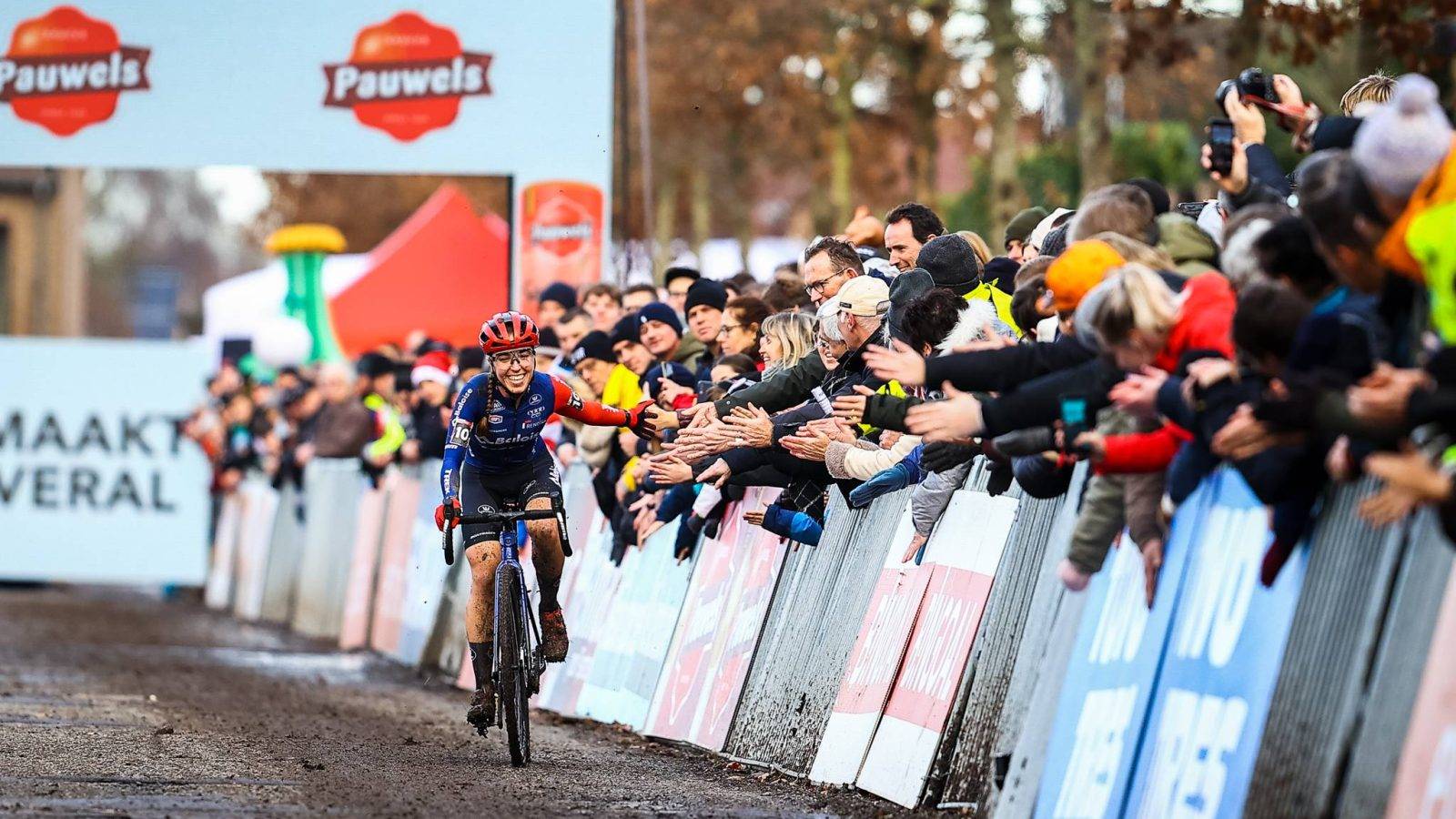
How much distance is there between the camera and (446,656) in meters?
19.1

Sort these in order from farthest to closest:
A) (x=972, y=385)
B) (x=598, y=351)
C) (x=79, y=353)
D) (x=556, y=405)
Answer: (x=79, y=353)
(x=598, y=351)
(x=556, y=405)
(x=972, y=385)

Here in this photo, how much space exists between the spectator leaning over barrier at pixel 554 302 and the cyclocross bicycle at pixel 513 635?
18.0 feet

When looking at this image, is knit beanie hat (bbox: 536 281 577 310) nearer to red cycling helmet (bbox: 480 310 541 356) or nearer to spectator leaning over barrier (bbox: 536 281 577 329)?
spectator leaning over barrier (bbox: 536 281 577 329)

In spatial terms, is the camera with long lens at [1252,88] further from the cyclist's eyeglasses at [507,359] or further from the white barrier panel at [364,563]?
the white barrier panel at [364,563]

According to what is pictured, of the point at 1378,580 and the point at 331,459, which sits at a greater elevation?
the point at 1378,580

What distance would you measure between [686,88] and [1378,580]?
35.6m

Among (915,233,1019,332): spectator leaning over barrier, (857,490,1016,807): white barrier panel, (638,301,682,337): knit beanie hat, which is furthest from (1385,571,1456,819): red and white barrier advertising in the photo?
(638,301,682,337): knit beanie hat

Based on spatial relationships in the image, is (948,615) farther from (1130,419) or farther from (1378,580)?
(1378,580)

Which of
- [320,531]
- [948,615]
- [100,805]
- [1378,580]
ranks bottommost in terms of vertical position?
[320,531]

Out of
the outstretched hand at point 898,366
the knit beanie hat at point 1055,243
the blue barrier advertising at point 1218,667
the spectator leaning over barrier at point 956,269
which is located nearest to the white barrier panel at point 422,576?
the spectator leaning over barrier at point 956,269

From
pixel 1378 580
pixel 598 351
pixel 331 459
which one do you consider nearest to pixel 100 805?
pixel 1378 580

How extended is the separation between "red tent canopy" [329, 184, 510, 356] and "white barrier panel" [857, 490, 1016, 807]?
2399cm

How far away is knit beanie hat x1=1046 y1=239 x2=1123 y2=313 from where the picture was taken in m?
8.09

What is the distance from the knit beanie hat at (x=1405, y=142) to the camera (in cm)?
641
